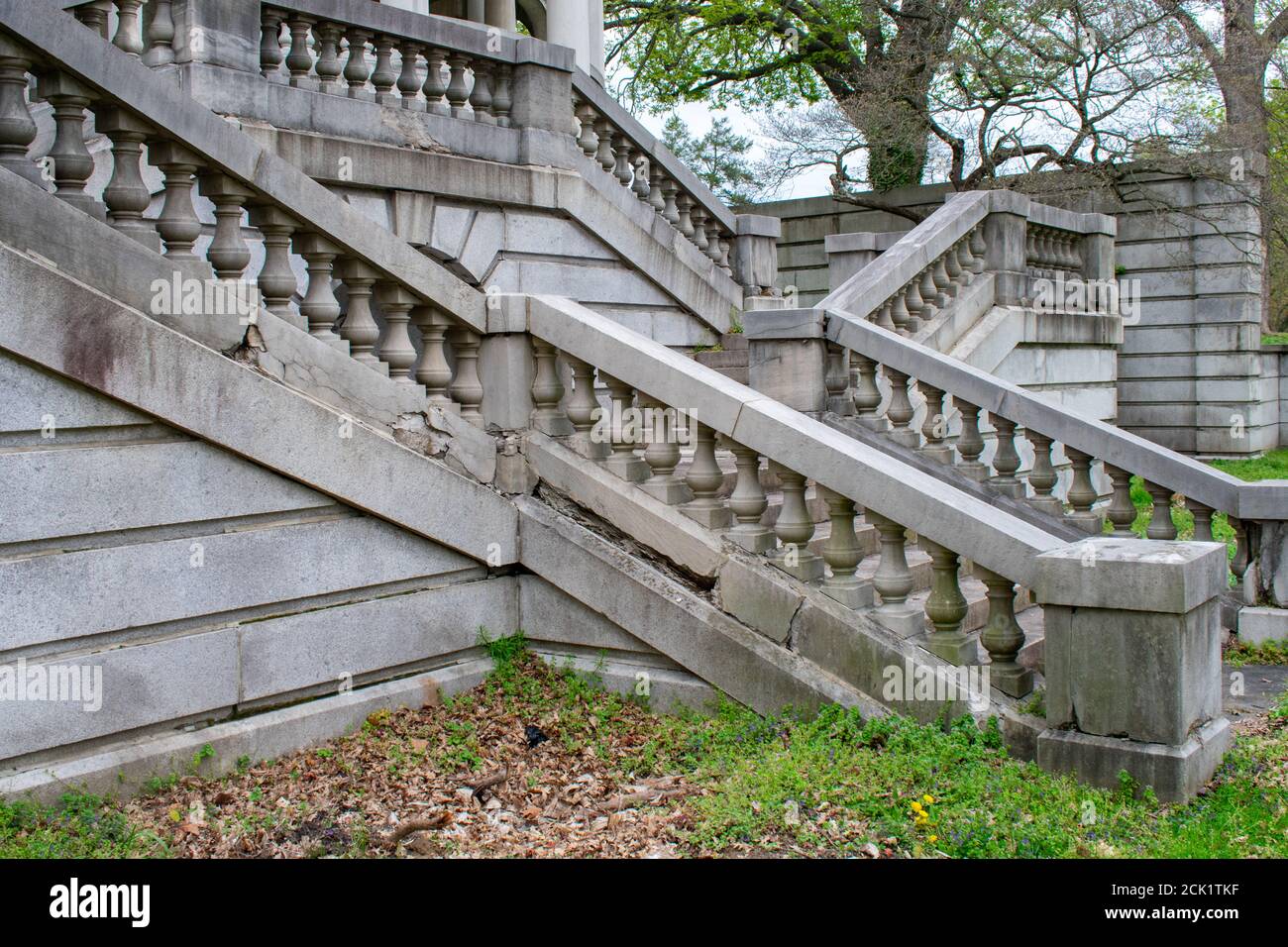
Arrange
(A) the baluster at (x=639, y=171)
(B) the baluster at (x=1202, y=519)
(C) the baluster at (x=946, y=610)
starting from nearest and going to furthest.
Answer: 1. (C) the baluster at (x=946, y=610)
2. (B) the baluster at (x=1202, y=519)
3. (A) the baluster at (x=639, y=171)

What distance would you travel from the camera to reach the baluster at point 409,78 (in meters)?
9.60

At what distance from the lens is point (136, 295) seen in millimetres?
5051

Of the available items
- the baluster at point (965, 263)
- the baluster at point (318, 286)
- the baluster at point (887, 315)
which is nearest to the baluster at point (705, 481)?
the baluster at point (318, 286)

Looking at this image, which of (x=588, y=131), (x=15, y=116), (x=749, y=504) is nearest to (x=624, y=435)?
(x=749, y=504)

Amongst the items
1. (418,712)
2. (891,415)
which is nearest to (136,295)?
(418,712)

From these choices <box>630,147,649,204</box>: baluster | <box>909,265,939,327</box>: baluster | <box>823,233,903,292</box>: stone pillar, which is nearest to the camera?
<box>909,265,939,327</box>: baluster

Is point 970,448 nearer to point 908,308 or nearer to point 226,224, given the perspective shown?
point 908,308

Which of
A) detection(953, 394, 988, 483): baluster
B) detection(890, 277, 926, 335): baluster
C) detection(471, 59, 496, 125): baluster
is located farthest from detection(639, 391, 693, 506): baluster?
detection(471, 59, 496, 125): baluster

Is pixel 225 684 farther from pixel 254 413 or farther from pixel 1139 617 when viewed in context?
pixel 1139 617

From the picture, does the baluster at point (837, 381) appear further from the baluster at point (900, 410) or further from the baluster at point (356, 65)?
the baluster at point (356, 65)

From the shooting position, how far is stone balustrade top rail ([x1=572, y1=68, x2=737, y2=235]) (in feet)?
37.1

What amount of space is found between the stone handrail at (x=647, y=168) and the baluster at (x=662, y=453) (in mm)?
5749

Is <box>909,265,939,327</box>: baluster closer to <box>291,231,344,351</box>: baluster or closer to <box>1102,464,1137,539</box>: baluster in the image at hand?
<box>1102,464,1137,539</box>: baluster

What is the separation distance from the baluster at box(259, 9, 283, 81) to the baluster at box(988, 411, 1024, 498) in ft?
19.2
